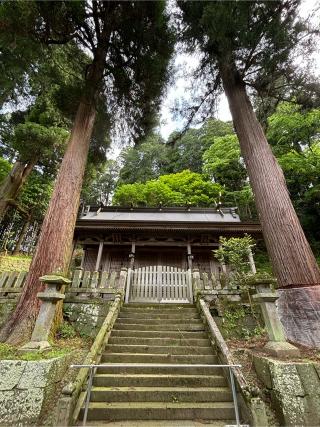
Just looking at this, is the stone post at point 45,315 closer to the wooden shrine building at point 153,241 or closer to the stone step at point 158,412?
the stone step at point 158,412

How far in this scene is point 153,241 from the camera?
10.9 m

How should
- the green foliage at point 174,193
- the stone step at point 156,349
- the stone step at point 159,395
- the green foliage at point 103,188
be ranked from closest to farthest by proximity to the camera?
the stone step at point 159,395, the stone step at point 156,349, the green foliage at point 174,193, the green foliage at point 103,188

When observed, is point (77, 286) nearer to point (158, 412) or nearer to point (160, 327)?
point (160, 327)

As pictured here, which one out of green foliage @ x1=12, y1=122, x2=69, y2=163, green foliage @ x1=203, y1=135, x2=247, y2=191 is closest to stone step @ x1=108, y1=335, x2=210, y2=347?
green foliage @ x1=12, y1=122, x2=69, y2=163

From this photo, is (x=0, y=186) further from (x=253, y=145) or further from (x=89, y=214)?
(x=253, y=145)

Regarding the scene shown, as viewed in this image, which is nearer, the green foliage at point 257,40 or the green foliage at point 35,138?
the green foliage at point 257,40

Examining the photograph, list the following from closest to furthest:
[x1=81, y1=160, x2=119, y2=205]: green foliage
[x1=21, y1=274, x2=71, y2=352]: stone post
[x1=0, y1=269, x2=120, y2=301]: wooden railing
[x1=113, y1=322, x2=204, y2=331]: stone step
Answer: [x1=21, y1=274, x2=71, y2=352]: stone post → [x1=113, y1=322, x2=204, y2=331]: stone step → [x1=0, y1=269, x2=120, y2=301]: wooden railing → [x1=81, y1=160, x2=119, y2=205]: green foliage

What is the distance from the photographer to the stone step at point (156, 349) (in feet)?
13.1

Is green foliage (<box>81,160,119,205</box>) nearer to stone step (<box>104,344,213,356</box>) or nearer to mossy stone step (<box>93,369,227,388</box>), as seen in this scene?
stone step (<box>104,344,213,356</box>)

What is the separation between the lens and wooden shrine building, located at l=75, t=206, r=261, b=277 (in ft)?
33.1

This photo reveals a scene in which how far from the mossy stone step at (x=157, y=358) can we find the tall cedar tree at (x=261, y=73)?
1.84m

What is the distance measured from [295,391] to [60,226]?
4699 millimetres

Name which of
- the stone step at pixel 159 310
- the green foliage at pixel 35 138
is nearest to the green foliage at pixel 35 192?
the green foliage at pixel 35 138

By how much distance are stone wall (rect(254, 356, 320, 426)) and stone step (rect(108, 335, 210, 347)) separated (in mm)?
1586
